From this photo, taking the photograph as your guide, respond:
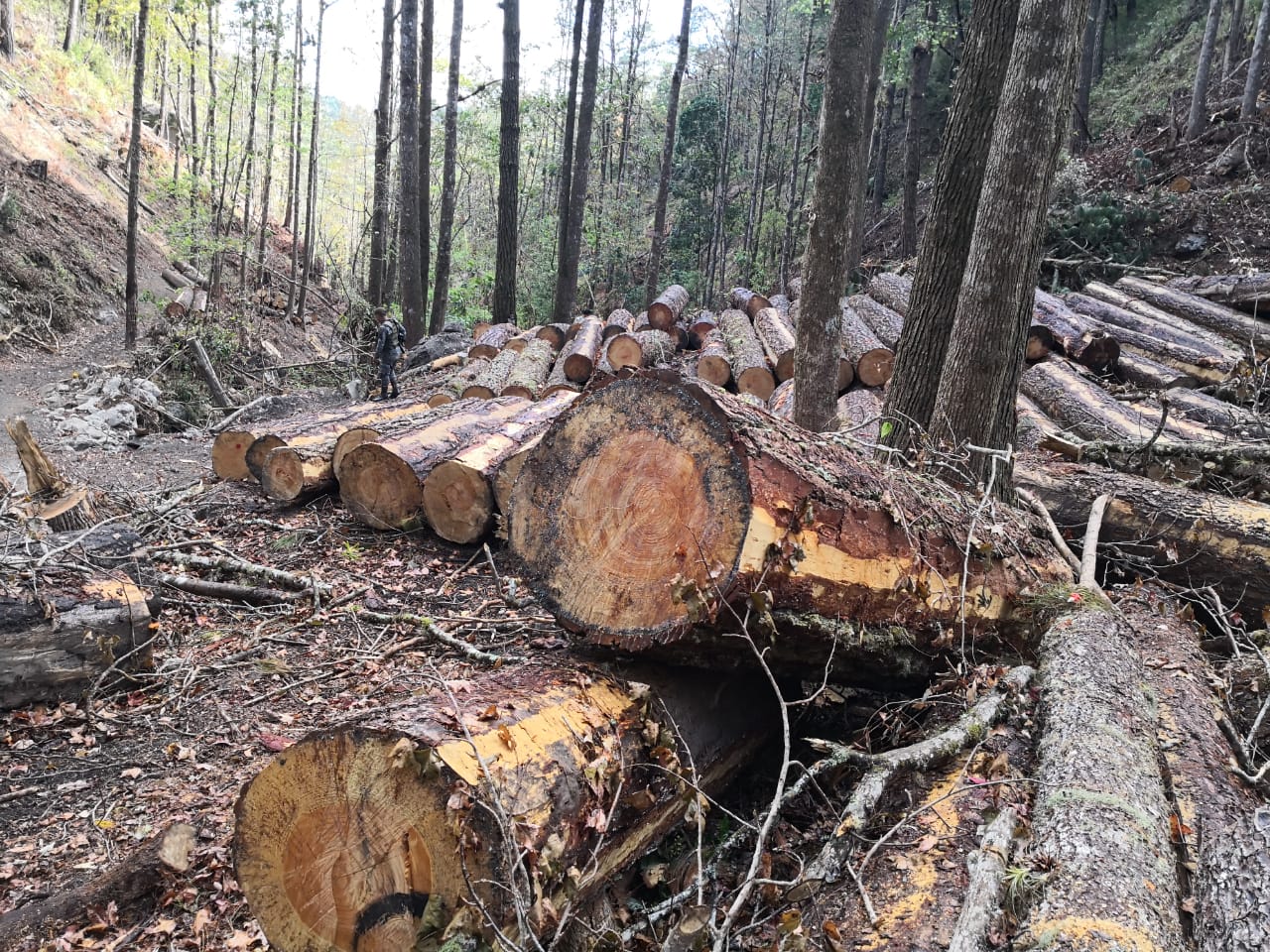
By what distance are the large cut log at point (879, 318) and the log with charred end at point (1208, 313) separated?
3.41 meters

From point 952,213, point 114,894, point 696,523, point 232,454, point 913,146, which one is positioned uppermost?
point 913,146

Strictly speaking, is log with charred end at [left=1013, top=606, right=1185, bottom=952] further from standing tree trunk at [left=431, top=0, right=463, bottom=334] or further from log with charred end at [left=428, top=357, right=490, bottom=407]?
standing tree trunk at [left=431, top=0, right=463, bottom=334]

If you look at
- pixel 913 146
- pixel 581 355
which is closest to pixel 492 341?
pixel 581 355

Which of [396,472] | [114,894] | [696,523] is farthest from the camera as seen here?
[396,472]

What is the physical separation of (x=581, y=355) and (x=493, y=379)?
1.61m

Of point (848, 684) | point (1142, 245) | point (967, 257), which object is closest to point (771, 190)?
point (1142, 245)

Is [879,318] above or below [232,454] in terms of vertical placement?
above

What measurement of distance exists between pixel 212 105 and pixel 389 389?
47.4 feet

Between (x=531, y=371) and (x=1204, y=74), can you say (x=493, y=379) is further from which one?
(x=1204, y=74)

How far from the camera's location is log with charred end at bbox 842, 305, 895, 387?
9.40 meters

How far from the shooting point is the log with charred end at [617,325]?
44.1ft

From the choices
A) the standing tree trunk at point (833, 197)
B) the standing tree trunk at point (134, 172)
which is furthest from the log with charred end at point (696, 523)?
the standing tree trunk at point (134, 172)

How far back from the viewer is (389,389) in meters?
11.3

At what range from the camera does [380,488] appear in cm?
594
